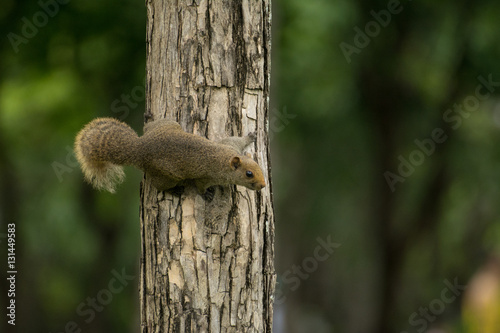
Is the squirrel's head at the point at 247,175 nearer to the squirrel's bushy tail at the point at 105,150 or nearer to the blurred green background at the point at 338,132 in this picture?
the squirrel's bushy tail at the point at 105,150

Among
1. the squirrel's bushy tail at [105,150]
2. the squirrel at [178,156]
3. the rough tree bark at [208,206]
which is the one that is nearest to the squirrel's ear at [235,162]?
the squirrel at [178,156]

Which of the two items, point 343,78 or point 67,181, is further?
point 67,181

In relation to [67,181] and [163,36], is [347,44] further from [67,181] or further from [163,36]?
[163,36]

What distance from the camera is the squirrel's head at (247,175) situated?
4445 millimetres

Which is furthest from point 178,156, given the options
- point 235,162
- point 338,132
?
point 338,132

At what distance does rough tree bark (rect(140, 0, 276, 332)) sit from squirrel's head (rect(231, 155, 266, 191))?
19cm

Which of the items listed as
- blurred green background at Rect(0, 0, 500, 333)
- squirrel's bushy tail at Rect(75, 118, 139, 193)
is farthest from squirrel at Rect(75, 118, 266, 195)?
blurred green background at Rect(0, 0, 500, 333)

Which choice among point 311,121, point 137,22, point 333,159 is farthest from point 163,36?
point 333,159

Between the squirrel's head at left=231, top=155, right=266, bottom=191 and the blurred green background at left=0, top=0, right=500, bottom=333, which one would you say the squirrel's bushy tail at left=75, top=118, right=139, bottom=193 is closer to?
the squirrel's head at left=231, top=155, right=266, bottom=191

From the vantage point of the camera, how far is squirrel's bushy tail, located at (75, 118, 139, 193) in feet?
15.4

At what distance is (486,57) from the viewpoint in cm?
1156

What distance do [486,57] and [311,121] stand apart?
3.96 metres

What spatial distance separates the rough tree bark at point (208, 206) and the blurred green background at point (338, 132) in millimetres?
5920

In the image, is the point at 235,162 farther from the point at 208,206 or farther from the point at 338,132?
the point at 338,132
